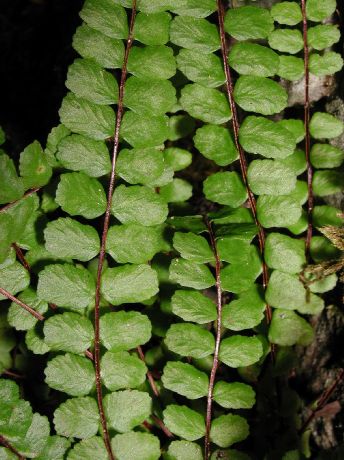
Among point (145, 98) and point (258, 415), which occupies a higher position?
point (145, 98)

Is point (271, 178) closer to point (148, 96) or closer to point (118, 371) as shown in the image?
point (148, 96)

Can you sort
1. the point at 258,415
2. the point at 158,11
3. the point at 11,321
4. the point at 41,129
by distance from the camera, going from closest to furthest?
the point at 158,11 < the point at 11,321 < the point at 258,415 < the point at 41,129

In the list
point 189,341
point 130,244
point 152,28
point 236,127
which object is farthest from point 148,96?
point 189,341

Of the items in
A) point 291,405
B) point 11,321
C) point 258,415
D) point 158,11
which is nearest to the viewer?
point 158,11

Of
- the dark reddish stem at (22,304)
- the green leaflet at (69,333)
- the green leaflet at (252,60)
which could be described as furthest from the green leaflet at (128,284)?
the green leaflet at (252,60)

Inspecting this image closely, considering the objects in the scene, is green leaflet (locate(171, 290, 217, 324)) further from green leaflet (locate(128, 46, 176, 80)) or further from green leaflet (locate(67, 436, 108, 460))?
green leaflet (locate(128, 46, 176, 80))

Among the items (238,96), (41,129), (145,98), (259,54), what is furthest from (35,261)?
(41,129)

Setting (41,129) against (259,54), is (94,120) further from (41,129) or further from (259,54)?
(41,129)
